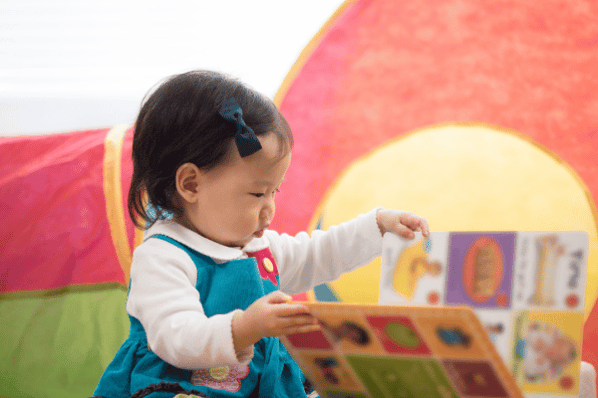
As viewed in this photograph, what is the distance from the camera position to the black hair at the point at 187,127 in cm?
70

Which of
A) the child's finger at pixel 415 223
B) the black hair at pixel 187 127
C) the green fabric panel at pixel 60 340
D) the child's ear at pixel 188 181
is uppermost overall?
the black hair at pixel 187 127

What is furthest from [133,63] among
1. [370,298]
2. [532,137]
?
[532,137]

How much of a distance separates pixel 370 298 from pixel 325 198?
0.21m

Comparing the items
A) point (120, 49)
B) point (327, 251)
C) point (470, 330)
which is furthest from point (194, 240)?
point (120, 49)

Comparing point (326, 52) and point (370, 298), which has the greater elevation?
point (326, 52)

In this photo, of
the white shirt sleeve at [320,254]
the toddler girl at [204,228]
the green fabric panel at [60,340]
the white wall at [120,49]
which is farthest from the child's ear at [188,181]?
the white wall at [120,49]

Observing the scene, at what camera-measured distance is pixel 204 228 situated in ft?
2.39

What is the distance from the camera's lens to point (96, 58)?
1.38 meters

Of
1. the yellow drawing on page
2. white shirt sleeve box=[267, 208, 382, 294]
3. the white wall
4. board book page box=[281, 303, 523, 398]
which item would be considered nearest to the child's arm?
white shirt sleeve box=[267, 208, 382, 294]

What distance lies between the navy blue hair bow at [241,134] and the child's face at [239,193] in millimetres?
17

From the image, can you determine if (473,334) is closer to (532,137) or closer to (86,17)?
(532,137)

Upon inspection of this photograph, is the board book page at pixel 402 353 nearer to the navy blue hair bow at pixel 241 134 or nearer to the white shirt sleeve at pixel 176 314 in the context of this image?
the white shirt sleeve at pixel 176 314

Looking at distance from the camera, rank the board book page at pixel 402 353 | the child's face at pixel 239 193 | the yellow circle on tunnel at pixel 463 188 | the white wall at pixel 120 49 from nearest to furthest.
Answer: the board book page at pixel 402 353
the child's face at pixel 239 193
the yellow circle on tunnel at pixel 463 188
the white wall at pixel 120 49

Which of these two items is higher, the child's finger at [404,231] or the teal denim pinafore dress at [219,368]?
the child's finger at [404,231]
